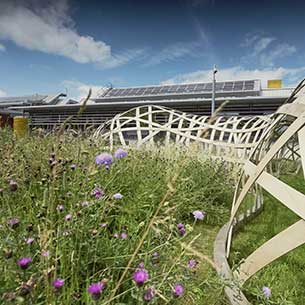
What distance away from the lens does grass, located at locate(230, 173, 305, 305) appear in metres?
2.10

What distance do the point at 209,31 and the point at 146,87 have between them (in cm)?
1875

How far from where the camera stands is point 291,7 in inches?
434

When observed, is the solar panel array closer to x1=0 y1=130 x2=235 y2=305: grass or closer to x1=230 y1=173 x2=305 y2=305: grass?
x1=230 y1=173 x2=305 y2=305: grass

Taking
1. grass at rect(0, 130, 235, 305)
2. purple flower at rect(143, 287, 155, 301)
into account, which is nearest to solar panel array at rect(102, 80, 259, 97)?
grass at rect(0, 130, 235, 305)

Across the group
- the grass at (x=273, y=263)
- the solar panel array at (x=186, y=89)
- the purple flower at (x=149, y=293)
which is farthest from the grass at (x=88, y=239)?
the solar panel array at (x=186, y=89)

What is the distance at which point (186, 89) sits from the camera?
29281 millimetres

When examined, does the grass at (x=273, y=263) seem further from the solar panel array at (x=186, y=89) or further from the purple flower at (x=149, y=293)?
the solar panel array at (x=186, y=89)

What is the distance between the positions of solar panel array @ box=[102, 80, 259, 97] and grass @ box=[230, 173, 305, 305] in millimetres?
22400

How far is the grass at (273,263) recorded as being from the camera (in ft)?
6.90

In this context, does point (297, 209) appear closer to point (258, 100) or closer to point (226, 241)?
point (226, 241)

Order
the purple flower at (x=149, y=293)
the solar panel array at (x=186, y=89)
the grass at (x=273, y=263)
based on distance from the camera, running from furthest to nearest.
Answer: the solar panel array at (x=186, y=89), the grass at (x=273, y=263), the purple flower at (x=149, y=293)

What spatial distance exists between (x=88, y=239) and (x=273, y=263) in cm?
187

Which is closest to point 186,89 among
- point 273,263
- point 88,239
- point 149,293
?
point 273,263

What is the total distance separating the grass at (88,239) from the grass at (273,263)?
278mm
